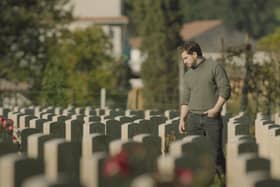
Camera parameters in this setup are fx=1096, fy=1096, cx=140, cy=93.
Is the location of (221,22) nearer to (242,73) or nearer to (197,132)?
(242,73)

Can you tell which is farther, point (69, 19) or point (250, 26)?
point (250, 26)

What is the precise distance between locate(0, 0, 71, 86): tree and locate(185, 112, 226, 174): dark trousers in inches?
1222

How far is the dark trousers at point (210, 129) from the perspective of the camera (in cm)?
1308

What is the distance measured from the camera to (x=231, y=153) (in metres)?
9.62

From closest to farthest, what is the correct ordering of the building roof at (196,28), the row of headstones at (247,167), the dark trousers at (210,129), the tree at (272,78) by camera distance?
the row of headstones at (247,167)
the dark trousers at (210,129)
the tree at (272,78)
the building roof at (196,28)

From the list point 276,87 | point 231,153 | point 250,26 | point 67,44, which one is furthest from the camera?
point 250,26

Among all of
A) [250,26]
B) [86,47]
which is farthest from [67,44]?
[250,26]

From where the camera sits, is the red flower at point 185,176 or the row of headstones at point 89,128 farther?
the row of headstones at point 89,128

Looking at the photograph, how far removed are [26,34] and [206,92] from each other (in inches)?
1284

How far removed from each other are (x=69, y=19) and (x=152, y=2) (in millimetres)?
14116

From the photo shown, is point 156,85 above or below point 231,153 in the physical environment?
below

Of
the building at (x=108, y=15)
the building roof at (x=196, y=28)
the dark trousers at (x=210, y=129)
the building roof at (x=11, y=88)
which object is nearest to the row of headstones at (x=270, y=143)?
the dark trousers at (x=210, y=129)

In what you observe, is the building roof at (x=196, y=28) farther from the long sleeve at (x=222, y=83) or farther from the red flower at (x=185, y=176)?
the red flower at (x=185, y=176)

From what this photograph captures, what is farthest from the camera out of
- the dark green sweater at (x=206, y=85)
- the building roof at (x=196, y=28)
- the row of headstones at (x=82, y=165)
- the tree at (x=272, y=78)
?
the building roof at (x=196, y=28)
